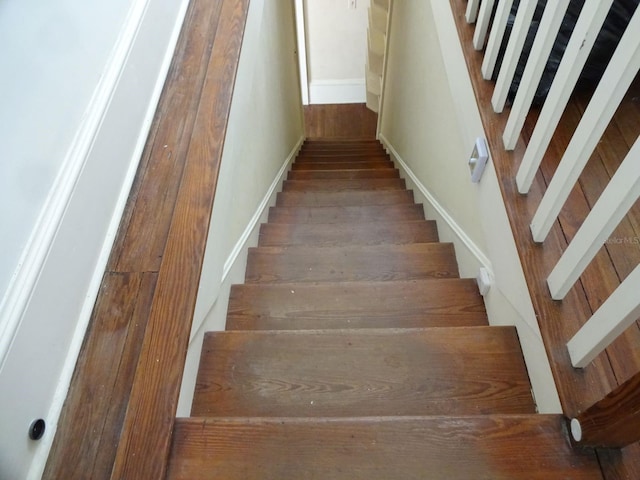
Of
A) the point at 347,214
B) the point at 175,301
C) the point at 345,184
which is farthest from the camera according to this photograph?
the point at 345,184

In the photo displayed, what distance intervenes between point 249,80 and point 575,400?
155 centimetres

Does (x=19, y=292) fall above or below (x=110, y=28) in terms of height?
below

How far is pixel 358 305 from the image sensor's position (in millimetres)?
1312

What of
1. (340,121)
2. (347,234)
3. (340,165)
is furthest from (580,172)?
(340,121)

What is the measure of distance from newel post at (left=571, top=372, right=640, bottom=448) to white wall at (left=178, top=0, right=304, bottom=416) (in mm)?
802

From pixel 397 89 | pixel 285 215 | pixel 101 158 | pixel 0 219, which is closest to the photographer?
pixel 0 219

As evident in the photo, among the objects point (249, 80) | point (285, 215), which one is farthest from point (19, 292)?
point (285, 215)

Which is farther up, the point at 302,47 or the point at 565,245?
the point at 565,245

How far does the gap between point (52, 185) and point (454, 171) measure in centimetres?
138

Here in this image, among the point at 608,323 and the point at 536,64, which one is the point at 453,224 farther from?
the point at 608,323

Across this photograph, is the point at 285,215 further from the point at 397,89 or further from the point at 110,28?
the point at 397,89

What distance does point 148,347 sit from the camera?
0.86 meters

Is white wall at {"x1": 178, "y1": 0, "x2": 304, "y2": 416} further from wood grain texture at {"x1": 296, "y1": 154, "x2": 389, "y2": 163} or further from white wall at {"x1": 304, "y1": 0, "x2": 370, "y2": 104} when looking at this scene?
white wall at {"x1": 304, "y1": 0, "x2": 370, "y2": 104}

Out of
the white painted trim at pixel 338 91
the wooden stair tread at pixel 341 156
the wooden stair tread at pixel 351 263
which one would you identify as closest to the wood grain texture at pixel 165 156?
the wooden stair tread at pixel 351 263
